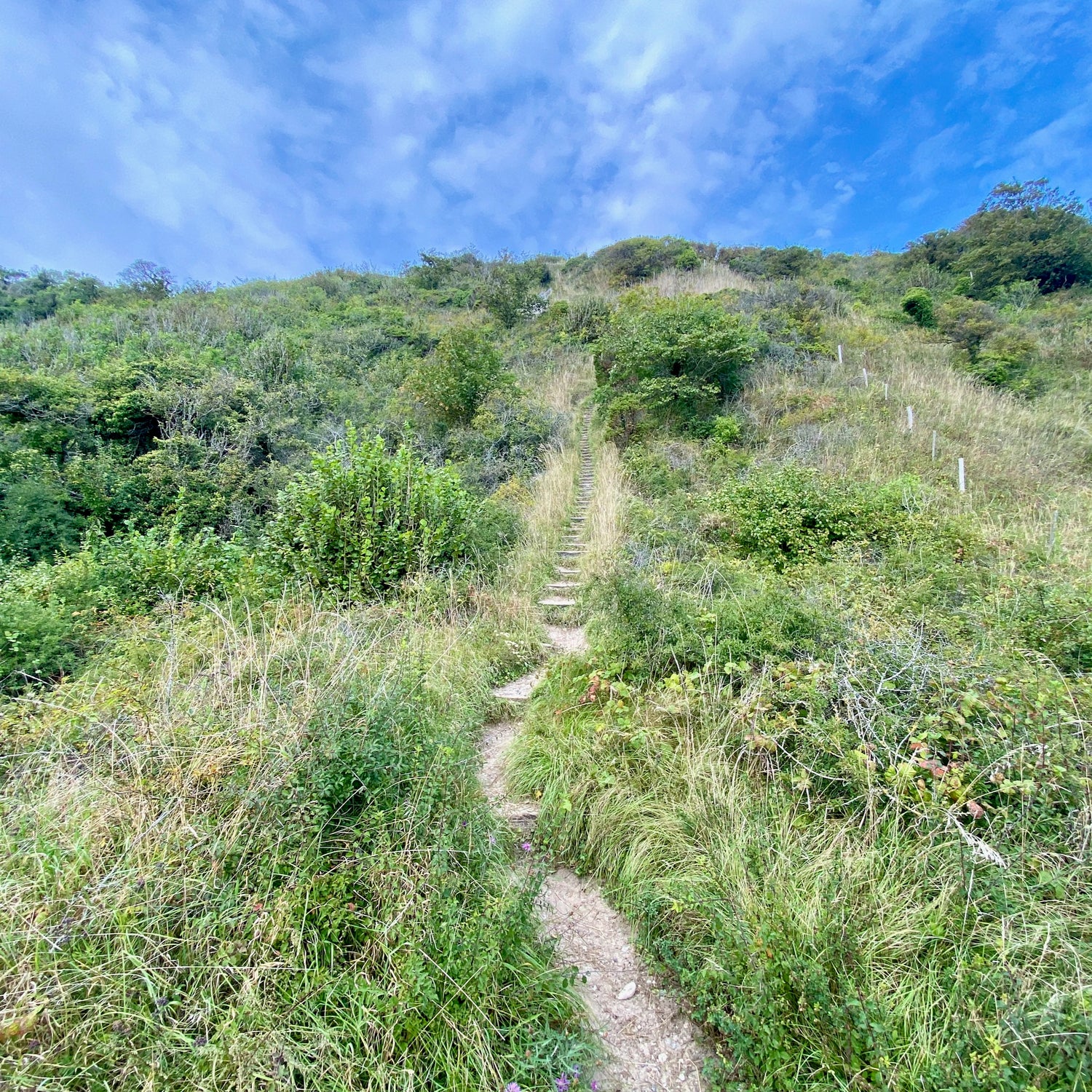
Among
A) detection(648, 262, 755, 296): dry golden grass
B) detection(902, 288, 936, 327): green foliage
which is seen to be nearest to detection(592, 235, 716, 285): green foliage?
detection(648, 262, 755, 296): dry golden grass

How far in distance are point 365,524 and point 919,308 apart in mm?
22365

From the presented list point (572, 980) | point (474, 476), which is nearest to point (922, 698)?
point (572, 980)

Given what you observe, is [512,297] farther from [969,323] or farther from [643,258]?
[969,323]

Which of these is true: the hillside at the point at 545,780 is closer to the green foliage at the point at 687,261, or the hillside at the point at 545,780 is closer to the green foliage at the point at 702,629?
the green foliage at the point at 702,629

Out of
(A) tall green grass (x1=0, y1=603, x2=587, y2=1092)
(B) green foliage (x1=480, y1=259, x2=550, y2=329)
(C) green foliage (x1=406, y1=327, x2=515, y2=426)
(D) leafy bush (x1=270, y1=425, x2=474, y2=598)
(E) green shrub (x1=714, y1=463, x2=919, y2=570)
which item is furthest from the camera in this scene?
(B) green foliage (x1=480, y1=259, x2=550, y2=329)

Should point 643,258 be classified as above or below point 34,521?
above

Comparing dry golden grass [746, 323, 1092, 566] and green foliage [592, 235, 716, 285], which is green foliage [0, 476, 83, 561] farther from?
green foliage [592, 235, 716, 285]

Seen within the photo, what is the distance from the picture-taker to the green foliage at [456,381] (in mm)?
13570

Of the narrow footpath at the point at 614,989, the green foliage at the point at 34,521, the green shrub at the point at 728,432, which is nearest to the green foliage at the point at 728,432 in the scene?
the green shrub at the point at 728,432

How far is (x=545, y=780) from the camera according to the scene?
3432 millimetres

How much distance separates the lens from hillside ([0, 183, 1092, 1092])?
68.3 inches

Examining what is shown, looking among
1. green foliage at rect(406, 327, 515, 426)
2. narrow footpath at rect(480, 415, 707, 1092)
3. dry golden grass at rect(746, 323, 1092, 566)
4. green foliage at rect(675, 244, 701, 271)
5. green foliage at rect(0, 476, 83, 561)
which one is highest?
green foliage at rect(675, 244, 701, 271)

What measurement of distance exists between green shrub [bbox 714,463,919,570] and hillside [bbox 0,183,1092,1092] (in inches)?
2.5

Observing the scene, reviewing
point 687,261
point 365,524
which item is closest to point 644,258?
point 687,261
